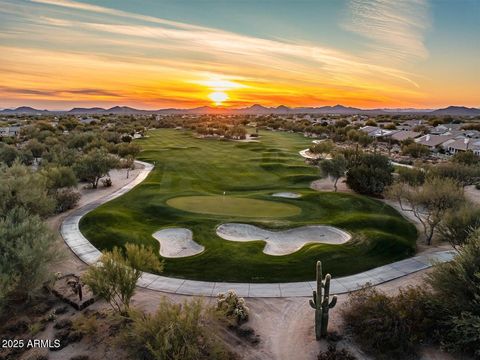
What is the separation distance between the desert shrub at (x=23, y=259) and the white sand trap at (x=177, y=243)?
6.30 m

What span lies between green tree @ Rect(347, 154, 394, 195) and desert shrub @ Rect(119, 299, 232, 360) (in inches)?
1053

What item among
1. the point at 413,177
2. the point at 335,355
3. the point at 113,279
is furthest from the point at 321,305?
the point at 413,177

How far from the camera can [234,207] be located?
27.1 m

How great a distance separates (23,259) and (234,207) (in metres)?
16.1

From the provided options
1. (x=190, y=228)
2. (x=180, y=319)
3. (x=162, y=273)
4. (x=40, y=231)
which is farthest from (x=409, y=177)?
(x=40, y=231)

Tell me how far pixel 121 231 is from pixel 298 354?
15.0 m

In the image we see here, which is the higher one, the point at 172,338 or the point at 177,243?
the point at 172,338

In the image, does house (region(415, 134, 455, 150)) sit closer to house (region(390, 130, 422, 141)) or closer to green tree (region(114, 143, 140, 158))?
house (region(390, 130, 422, 141))

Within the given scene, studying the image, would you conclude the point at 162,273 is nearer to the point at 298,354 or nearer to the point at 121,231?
the point at 121,231

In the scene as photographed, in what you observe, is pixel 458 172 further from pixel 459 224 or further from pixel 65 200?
pixel 65 200

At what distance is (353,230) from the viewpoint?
22.5 metres

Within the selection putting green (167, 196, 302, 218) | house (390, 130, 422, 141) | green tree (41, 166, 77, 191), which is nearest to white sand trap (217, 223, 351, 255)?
putting green (167, 196, 302, 218)

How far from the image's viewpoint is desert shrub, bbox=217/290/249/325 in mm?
13273

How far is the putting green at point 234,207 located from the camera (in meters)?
25.6
